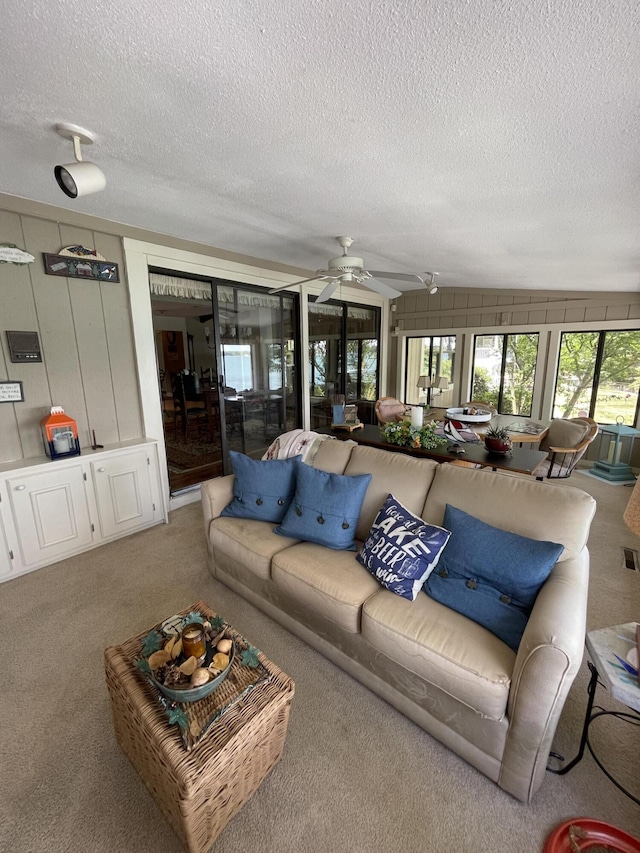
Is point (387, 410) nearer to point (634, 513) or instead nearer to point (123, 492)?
point (123, 492)

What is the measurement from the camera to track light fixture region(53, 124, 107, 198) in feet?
5.18

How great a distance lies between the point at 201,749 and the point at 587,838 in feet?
4.21

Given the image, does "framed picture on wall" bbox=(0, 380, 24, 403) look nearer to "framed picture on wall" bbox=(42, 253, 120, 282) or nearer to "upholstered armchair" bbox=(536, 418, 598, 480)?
"framed picture on wall" bbox=(42, 253, 120, 282)

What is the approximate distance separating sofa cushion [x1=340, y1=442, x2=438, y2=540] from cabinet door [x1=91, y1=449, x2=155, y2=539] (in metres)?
1.96

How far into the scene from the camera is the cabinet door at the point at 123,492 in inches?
115

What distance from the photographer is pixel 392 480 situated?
217 cm

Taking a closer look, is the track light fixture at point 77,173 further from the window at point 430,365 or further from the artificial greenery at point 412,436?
the window at point 430,365

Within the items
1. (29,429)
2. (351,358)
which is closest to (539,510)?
(29,429)

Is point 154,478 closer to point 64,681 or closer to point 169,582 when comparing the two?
point 169,582

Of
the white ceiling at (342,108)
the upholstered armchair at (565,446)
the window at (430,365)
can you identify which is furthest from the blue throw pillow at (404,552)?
the window at (430,365)

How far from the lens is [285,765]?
141cm

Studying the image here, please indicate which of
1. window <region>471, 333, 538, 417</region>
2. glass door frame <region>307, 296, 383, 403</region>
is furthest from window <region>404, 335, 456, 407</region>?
glass door frame <region>307, 296, 383, 403</region>

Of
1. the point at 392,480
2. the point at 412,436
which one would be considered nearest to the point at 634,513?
the point at 392,480

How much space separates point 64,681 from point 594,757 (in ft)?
7.76
